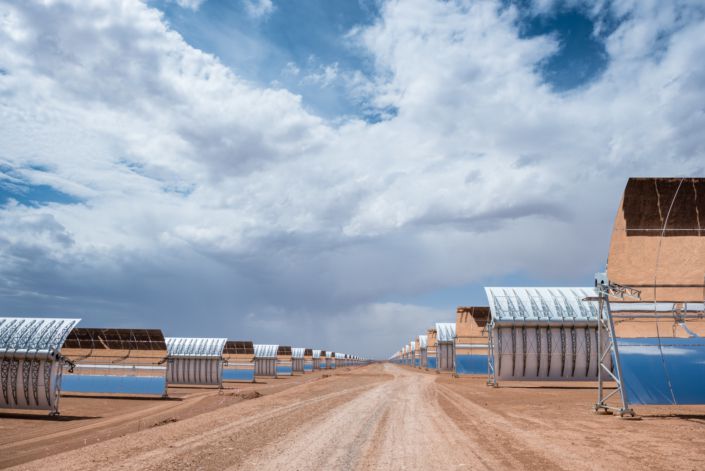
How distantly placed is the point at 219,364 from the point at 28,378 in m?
22.8

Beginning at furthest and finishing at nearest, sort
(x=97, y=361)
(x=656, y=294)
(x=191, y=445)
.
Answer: (x=97, y=361)
(x=656, y=294)
(x=191, y=445)

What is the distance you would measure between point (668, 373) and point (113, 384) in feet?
113

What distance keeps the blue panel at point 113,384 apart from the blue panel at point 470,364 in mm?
35211

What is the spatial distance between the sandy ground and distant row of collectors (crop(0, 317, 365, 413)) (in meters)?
1.91

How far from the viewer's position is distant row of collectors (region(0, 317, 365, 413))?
77.2ft

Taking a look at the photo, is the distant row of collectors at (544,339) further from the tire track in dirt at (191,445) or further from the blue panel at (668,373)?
the tire track in dirt at (191,445)

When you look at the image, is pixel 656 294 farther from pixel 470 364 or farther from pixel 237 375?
pixel 237 375

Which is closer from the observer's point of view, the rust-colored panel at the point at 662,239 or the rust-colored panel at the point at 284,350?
the rust-colored panel at the point at 662,239

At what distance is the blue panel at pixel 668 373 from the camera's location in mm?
19906

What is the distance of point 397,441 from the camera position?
545 inches

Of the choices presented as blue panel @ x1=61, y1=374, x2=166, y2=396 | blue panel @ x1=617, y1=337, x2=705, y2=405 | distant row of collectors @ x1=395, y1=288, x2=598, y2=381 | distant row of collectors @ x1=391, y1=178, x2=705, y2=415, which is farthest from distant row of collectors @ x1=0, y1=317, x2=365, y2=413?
blue panel @ x1=617, y1=337, x2=705, y2=405

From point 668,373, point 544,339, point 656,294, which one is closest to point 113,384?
point 544,339

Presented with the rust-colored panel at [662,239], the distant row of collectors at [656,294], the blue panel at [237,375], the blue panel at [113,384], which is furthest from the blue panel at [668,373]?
the blue panel at [237,375]

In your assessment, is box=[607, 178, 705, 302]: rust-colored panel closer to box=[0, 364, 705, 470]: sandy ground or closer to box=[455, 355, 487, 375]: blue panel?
box=[0, 364, 705, 470]: sandy ground
